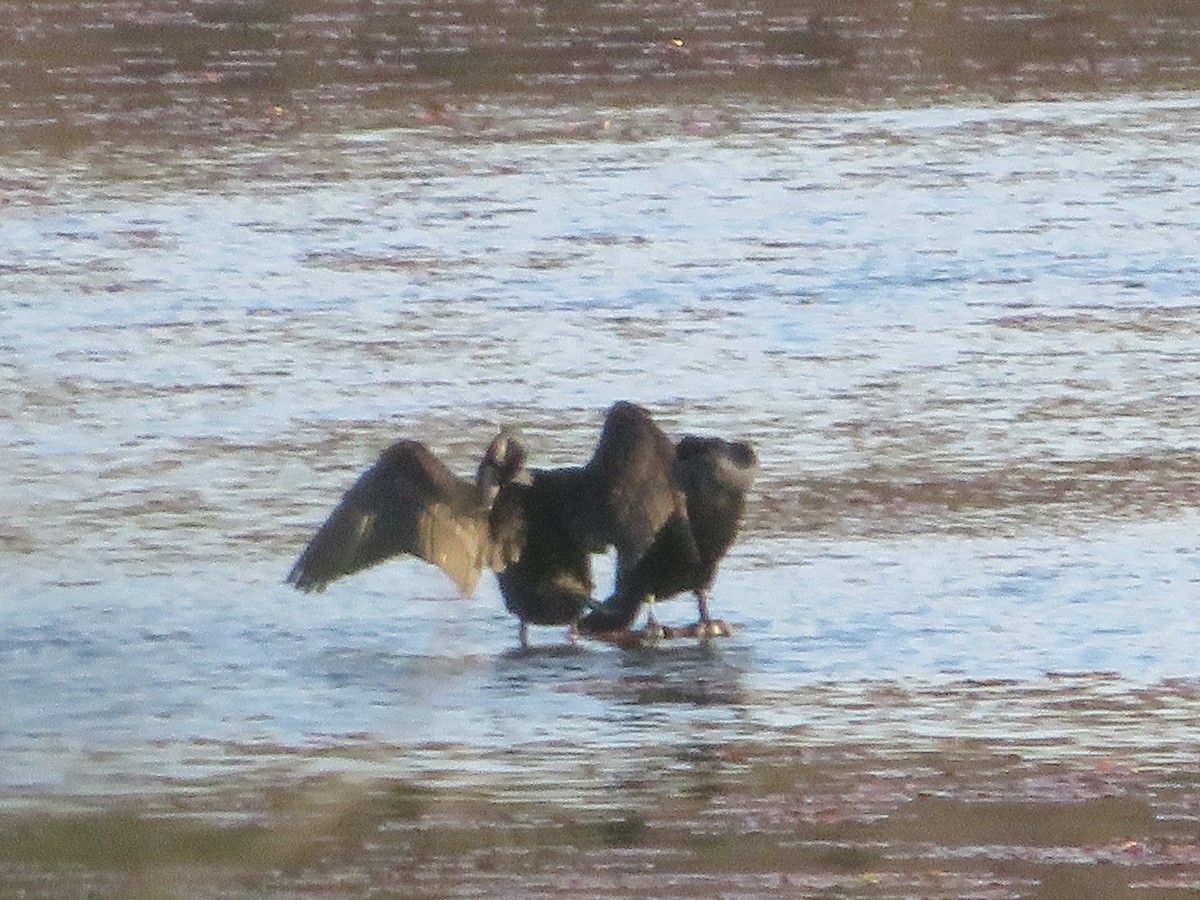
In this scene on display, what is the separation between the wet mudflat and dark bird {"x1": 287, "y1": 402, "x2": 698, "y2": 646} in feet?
0.55

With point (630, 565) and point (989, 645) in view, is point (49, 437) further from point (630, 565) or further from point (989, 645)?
point (989, 645)

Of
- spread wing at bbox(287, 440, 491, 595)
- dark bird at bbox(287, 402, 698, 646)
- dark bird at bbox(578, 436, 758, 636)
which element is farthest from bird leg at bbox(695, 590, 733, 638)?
spread wing at bbox(287, 440, 491, 595)

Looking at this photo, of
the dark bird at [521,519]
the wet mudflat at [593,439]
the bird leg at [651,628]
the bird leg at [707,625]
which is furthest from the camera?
the bird leg at [651,628]

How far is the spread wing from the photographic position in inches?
270

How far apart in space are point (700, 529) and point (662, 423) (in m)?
1.99

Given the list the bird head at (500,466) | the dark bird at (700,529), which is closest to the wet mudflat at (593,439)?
the dark bird at (700,529)

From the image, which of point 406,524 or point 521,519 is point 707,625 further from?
point 406,524

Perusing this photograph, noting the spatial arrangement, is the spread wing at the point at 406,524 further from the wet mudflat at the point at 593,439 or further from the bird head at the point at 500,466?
the wet mudflat at the point at 593,439

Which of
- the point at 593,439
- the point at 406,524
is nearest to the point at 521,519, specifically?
the point at 406,524

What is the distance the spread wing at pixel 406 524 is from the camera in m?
6.87

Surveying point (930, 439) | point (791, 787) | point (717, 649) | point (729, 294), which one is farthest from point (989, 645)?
point (729, 294)

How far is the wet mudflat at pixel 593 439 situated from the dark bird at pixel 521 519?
17cm

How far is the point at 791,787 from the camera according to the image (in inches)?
227

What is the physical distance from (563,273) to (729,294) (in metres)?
0.71
